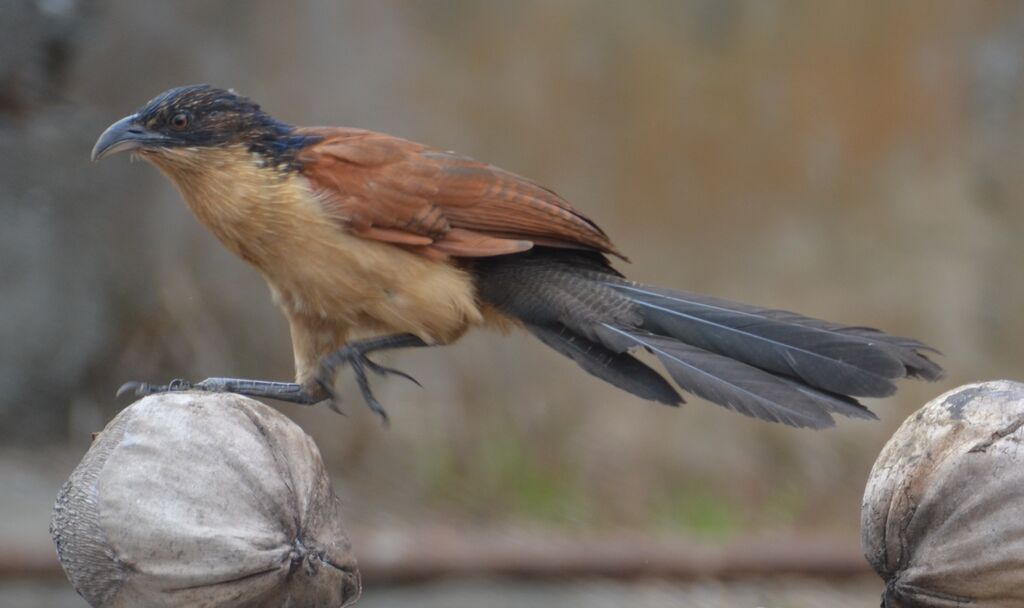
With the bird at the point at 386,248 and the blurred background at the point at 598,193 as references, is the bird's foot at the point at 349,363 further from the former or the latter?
the blurred background at the point at 598,193

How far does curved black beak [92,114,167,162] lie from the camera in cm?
221

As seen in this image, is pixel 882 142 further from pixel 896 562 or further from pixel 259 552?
pixel 259 552

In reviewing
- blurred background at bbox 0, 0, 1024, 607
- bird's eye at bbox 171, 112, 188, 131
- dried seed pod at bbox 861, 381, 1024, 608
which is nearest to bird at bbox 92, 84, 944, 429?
bird's eye at bbox 171, 112, 188, 131

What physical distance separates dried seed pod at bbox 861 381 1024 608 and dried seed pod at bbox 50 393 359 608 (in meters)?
0.63

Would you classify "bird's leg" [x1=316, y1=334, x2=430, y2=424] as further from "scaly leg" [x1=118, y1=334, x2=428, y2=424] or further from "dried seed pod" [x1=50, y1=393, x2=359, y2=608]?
"dried seed pod" [x1=50, y1=393, x2=359, y2=608]

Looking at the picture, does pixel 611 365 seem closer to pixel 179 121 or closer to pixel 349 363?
pixel 349 363

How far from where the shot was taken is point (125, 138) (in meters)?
2.23

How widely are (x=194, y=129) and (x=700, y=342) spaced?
35.1 inches

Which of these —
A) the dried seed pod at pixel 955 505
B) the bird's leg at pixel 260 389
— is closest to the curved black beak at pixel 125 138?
the bird's leg at pixel 260 389

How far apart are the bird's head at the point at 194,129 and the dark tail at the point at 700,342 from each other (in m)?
0.42

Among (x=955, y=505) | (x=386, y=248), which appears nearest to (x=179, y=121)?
(x=386, y=248)

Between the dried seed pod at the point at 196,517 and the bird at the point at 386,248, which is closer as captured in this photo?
the dried seed pod at the point at 196,517

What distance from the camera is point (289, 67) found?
462cm

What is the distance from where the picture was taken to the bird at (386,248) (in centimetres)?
218
